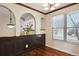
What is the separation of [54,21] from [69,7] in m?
0.34

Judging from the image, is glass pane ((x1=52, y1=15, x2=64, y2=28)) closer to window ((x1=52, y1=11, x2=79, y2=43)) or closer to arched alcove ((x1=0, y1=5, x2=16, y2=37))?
window ((x1=52, y1=11, x2=79, y2=43))

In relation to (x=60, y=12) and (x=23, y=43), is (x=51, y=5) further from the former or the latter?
(x=23, y=43)

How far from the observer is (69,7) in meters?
1.66

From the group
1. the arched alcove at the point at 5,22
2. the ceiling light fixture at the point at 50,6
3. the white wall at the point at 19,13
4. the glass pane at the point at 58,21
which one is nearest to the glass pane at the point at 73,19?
the glass pane at the point at 58,21

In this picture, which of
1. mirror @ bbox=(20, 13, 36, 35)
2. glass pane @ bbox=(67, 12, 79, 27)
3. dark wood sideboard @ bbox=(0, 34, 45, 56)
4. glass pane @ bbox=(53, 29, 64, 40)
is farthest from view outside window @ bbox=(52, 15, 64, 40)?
mirror @ bbox=(20, 13, 36, 35)

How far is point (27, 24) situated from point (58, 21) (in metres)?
0.54

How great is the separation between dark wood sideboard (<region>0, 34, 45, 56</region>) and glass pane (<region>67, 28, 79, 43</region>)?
1.46 feet

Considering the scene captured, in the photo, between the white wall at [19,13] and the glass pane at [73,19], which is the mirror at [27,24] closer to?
the white wall at [19,13]

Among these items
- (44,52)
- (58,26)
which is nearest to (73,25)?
(58,26)

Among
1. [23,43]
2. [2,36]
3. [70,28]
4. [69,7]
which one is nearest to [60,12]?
[69,7]

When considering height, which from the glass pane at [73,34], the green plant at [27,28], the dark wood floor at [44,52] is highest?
the green plant at [27,28]

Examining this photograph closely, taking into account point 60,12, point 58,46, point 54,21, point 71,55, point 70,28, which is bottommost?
point 71,55

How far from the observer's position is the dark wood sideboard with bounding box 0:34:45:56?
162 cm

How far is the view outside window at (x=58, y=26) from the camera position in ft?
5.73
